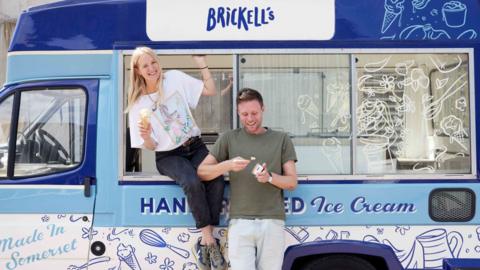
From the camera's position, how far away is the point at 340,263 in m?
3.73

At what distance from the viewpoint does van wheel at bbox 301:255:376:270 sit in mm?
3729

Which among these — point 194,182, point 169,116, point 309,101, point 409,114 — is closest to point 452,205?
point 409,114

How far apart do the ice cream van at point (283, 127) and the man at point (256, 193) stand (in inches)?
11.9

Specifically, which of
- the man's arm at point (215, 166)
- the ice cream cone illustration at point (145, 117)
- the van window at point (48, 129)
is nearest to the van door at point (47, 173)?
the van window at point (48, 129)

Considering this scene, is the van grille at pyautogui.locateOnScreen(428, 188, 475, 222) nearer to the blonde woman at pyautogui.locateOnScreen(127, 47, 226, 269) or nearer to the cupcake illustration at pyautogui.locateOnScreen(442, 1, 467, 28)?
the cupcake illustration at pyautogui.locateOnScreen(442, 1, 467, 28)

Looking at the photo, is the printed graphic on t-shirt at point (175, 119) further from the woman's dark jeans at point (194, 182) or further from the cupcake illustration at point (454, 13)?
the cupcake illustration at point (454, 13)

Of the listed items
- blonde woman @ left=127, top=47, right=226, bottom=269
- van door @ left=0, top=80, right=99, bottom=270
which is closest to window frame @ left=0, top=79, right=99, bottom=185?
van door @ left=0, top=80, right=99, bottom=270

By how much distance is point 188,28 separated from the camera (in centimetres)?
381

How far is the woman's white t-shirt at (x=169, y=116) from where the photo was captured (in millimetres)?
3721

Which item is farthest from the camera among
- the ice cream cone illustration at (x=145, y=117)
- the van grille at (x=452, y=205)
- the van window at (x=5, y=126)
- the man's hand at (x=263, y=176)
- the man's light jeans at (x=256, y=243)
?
the van window at (x=5, y=126)

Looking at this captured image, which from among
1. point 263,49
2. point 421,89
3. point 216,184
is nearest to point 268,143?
point 216,184

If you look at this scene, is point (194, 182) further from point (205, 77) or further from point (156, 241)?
point (205, 77)

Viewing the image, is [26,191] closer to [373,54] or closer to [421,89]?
[373,54]

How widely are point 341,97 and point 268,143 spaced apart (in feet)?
2.54
